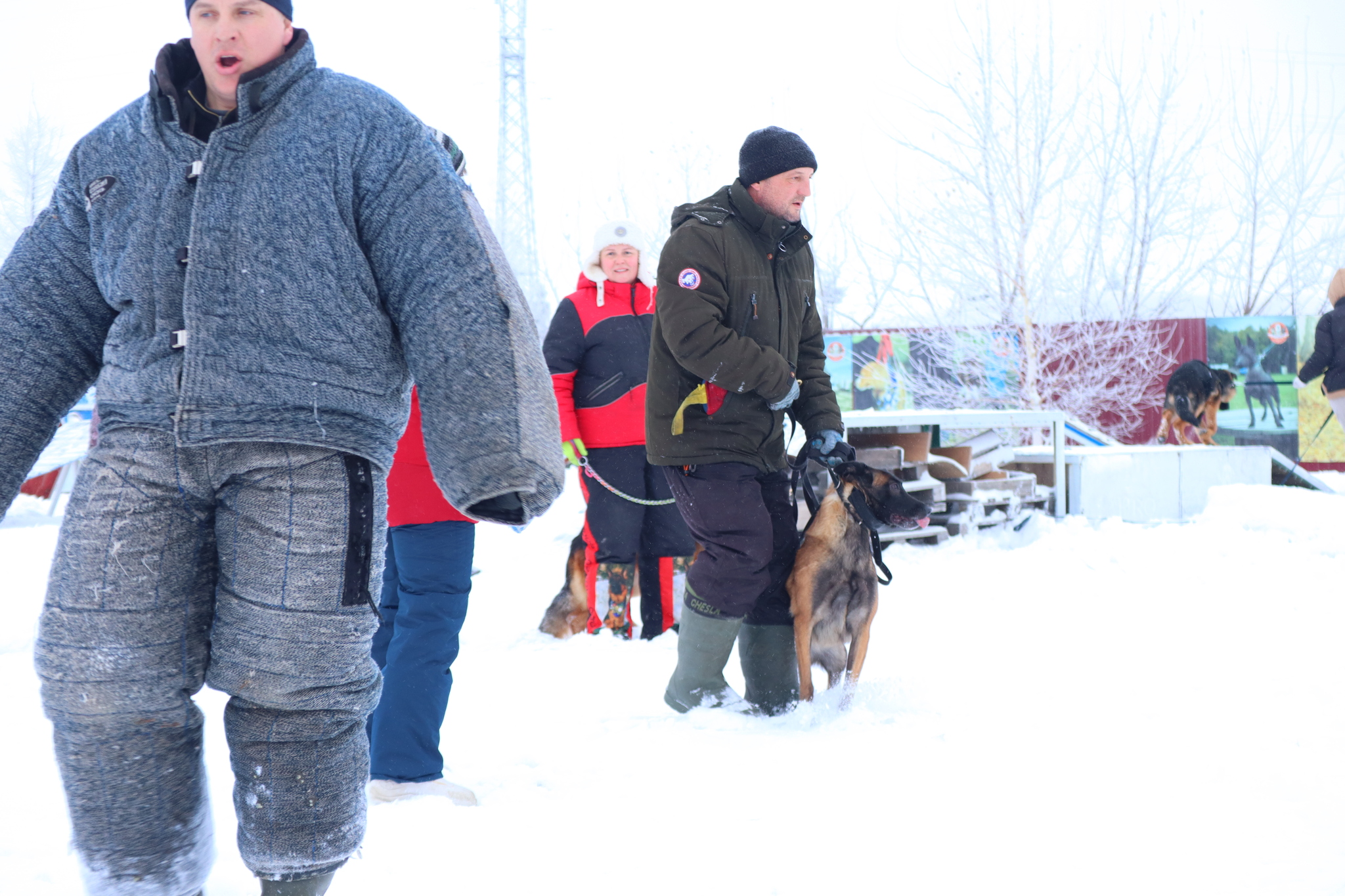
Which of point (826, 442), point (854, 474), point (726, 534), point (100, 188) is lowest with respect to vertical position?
point (726, 534)

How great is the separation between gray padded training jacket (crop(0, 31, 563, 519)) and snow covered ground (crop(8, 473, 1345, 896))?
0.89 m

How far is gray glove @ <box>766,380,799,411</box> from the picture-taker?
2641 mm

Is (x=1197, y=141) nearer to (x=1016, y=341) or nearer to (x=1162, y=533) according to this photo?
Answer: (x=1016, y=341)

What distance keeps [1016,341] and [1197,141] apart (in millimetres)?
4108

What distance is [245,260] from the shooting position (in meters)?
1.25

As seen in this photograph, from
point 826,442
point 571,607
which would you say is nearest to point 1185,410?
point 571,607

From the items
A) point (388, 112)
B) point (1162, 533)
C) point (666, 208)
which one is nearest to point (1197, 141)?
point (666, 208)

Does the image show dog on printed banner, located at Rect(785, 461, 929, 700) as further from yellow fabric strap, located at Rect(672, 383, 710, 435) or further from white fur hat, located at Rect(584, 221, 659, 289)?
white fur hat, located at Rect(584, 221, 659, 289)

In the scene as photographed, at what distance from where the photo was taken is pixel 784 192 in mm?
2701

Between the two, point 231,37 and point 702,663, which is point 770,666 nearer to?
point 702,663

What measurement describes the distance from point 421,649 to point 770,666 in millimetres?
1157

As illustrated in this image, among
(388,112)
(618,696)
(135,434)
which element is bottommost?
(618,696)

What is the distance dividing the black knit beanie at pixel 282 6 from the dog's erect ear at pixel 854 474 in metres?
2.01

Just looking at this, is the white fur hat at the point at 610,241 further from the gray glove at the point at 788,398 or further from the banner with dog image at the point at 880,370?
the banner with dog image at the point at 880,370
